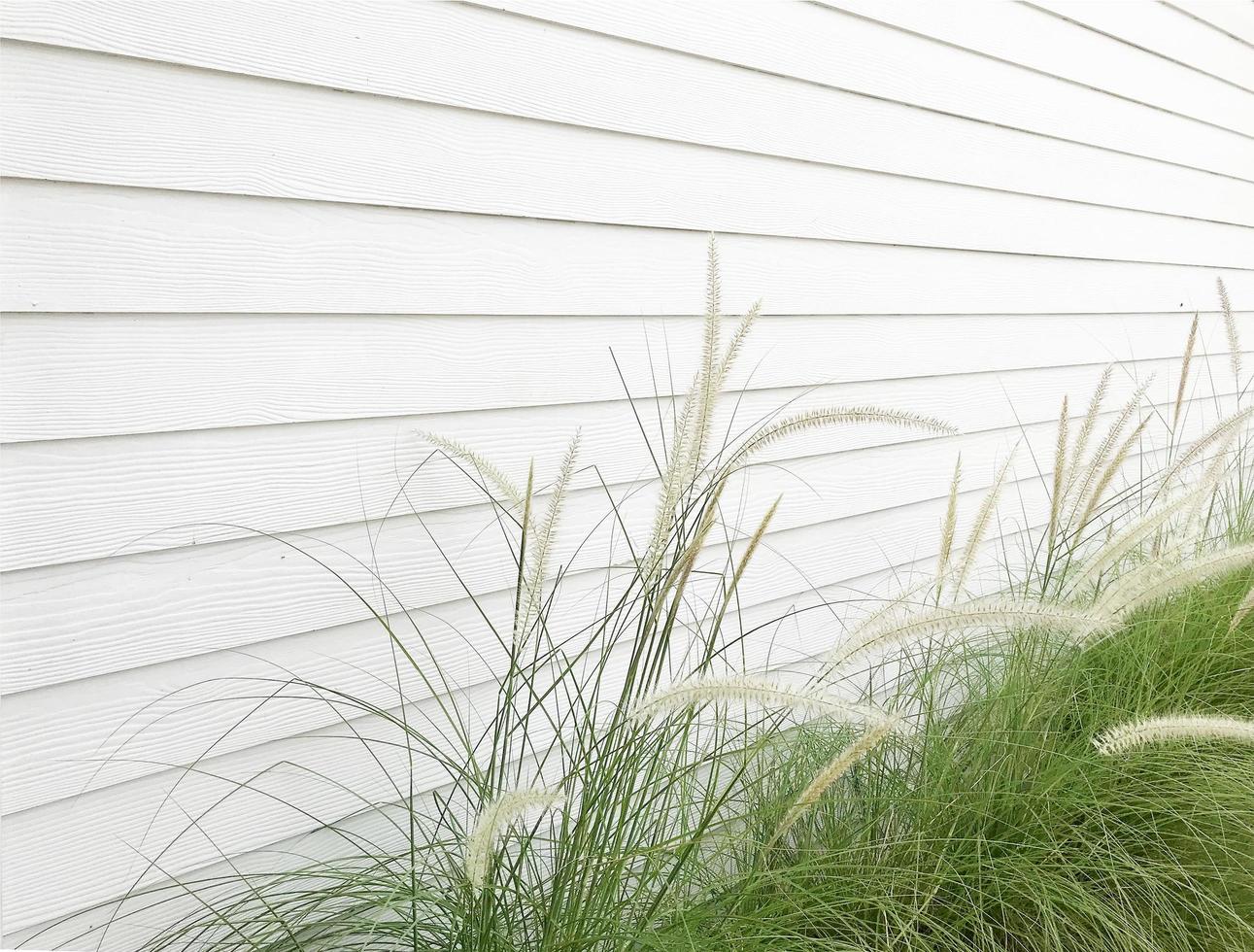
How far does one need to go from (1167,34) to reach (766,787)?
2670 mm

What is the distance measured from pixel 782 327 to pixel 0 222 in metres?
1.34

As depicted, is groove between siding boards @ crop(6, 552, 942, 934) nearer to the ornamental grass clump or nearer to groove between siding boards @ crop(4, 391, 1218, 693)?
the ornamental grass clump

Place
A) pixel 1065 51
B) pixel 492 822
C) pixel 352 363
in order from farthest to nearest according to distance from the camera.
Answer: pixel 1065 51
pixel 352 363
pixel 492 822

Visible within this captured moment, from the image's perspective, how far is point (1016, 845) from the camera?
1459mm

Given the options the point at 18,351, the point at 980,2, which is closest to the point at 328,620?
the point at 18,351

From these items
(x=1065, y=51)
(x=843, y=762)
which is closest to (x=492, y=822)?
(x=843, y=762)

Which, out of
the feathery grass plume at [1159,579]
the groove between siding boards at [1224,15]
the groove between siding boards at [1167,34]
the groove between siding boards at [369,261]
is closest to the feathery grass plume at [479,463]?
the groove between siding boards at [369,261]

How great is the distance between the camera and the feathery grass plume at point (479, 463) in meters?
1.29

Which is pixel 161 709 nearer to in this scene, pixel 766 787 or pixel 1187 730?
pixel 766 787

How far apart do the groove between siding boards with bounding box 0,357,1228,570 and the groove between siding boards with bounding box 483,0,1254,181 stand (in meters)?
0.63

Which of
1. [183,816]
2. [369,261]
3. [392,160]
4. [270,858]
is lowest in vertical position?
[270,858]

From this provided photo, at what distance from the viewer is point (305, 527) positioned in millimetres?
1367

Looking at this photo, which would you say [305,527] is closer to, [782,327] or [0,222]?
[0,222]

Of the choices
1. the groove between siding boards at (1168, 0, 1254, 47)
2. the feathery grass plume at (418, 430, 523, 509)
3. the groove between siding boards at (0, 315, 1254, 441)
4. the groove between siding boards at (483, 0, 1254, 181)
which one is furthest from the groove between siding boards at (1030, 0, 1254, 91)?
the feathery grass plume at (418, 430, 523, 509)
